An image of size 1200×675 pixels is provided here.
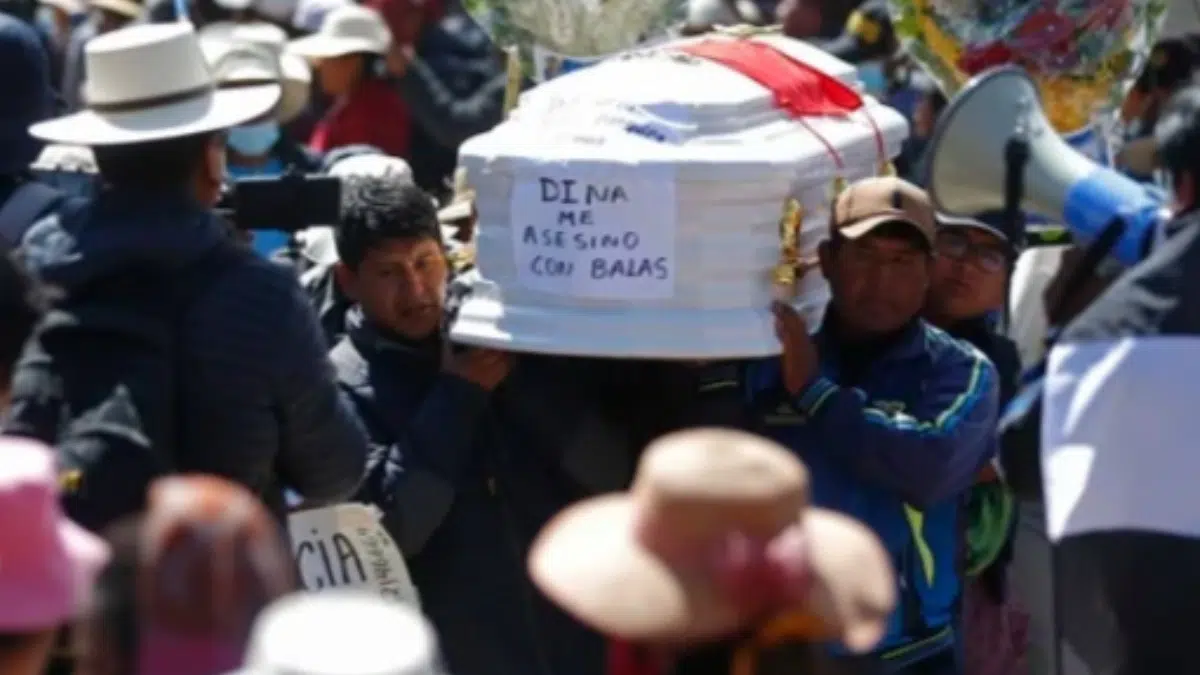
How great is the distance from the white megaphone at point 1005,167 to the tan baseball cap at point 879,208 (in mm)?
86

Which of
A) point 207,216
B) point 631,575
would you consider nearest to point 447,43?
point 207,216

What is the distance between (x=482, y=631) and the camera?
589 cm

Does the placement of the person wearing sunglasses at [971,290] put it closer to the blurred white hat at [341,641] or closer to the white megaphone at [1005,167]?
the white megaphone at [1005,167]

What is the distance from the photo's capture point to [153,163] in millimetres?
5000

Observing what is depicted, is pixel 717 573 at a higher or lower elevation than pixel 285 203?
higher

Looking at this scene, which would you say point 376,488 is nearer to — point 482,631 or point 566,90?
point 482,631

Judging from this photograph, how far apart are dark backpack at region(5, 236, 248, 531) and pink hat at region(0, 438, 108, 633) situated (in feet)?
4.04

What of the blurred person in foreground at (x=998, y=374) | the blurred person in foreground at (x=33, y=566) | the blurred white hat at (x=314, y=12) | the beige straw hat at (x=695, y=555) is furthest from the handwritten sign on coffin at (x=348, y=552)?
the blurred white hat at (x=314, y=12)

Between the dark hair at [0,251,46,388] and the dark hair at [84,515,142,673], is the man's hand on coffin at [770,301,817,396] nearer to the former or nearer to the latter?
the dark hair at [0,251,46,388]

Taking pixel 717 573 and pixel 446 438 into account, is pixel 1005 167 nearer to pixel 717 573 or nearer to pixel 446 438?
pixel 446 438

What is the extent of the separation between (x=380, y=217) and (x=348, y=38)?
5.14 m

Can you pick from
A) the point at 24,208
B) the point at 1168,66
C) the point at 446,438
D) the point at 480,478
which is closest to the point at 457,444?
the point at 446,438

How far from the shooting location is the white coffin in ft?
17.7

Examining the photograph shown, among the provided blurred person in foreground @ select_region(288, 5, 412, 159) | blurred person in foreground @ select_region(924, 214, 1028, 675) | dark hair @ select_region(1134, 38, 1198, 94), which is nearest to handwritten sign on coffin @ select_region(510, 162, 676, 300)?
blurred person in foreground @ select_region(924, 214, 1028, 675)
